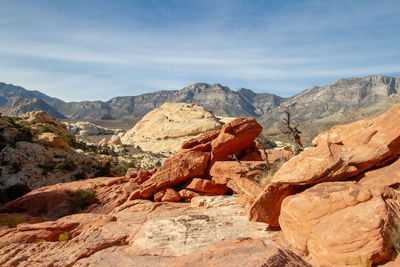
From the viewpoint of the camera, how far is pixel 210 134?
54.8 ft

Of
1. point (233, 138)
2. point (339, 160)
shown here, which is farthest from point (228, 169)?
point (339, 160)

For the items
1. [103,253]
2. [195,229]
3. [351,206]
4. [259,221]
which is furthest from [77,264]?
[351,206]

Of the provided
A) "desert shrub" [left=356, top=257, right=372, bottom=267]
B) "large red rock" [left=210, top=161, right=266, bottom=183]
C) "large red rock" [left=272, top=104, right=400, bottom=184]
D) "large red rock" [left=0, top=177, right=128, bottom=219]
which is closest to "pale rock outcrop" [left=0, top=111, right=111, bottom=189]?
"large red rock" [left=0, top=177, right=128, bottom=219]

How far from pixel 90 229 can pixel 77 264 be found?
102 inches

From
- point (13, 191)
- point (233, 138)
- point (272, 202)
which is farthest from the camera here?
point (13, 191)

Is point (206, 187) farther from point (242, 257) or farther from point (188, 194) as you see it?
point (242, 257)

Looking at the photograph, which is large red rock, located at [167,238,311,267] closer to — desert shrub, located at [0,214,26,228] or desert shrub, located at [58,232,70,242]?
desert shrub, located at [58,232,70,242]

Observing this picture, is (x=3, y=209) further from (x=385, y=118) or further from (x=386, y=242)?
(x=385, y=118)

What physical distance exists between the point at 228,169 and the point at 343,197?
734 centimetres

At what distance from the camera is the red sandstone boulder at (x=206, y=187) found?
13.7 m

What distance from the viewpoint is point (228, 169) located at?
44.8ft

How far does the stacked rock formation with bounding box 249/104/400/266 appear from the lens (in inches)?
227

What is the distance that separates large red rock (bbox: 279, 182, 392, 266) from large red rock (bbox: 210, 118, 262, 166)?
25.5 ft

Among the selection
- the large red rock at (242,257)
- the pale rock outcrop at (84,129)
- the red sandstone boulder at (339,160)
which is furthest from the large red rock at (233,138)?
the pale rock outcrop at (84,129)
